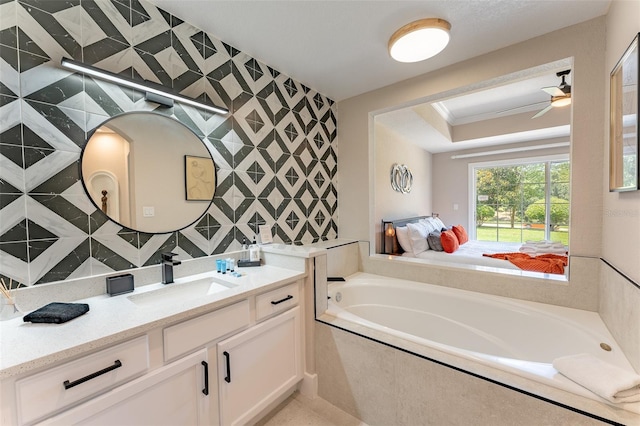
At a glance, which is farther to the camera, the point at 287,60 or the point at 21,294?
the point at 287,60

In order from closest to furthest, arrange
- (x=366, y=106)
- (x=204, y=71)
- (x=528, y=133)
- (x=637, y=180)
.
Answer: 1. (x=637, y=180)
2. (x=204, y=71)
3. (x=366, y=106)
4. (x=528, y=133)

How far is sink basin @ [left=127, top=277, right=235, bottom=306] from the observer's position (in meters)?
1.42

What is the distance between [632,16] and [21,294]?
3133 mm

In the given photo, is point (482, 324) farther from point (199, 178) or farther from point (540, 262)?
point (199, 178)

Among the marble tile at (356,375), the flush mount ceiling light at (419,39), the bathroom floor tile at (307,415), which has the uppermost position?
the flush mount ceiling light at (419,39)

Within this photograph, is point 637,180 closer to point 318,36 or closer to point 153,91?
point 318,36

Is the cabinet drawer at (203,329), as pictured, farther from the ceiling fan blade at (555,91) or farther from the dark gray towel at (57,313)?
the ceiling fan blade at (555,91)

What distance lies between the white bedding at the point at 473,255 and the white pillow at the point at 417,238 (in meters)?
0.06

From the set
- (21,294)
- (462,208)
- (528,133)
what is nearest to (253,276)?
(21,294)

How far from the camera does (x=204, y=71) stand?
1.83 meters

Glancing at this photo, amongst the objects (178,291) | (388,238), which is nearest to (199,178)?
(178,291)

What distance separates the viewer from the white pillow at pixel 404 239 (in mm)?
3285

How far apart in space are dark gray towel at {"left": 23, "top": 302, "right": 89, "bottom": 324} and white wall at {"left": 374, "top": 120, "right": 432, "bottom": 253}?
2.63 meters

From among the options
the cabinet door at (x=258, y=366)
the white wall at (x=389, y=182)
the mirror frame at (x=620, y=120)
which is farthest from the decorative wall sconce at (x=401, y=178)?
the cabinet door at (x=258, y=366)
